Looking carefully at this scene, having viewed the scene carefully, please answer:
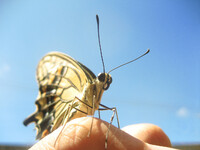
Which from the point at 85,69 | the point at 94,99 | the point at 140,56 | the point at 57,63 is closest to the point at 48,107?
the point at 57,63

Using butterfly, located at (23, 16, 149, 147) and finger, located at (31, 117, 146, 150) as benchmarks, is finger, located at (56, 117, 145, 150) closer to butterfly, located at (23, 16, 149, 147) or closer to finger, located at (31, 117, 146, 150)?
finger, located at (31, 117, 146, 150)

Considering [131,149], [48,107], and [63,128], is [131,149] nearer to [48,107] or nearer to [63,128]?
[63,128]

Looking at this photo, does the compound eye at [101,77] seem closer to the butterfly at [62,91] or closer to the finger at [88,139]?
the butterfly at [62,91]

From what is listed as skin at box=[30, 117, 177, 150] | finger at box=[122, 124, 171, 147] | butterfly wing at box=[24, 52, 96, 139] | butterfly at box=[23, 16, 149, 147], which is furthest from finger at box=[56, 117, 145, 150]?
finger at box=[122, 124, 171, 147]

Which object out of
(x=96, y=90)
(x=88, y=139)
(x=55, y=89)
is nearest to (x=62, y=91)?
(x=55, y=89)

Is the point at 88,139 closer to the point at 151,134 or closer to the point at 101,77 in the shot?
the point at 101,77

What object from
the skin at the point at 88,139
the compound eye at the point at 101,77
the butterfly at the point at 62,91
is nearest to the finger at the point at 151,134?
the butterfly at the point at 62,91
